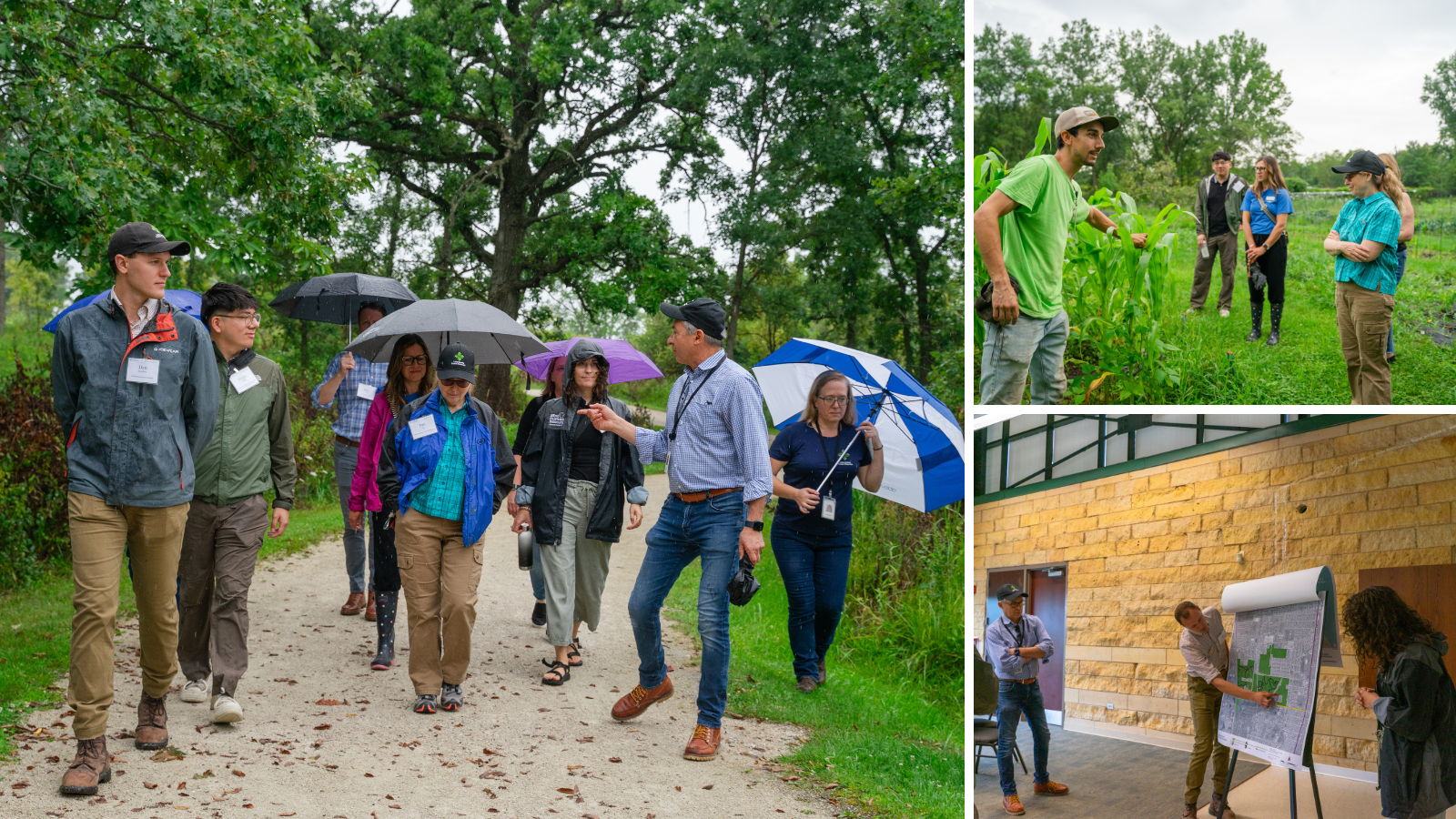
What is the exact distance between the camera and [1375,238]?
341 cm

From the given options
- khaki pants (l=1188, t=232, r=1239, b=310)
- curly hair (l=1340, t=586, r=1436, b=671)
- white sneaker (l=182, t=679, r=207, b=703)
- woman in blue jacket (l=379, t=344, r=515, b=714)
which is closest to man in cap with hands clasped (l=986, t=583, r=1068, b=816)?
curly hair (l=1340, t=586, r=1436, b=671)

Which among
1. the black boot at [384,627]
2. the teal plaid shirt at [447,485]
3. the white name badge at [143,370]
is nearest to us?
the white name badge at [143,370]

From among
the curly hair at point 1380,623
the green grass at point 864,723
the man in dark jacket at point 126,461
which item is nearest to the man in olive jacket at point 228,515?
the man in dark jacket at point 126,461

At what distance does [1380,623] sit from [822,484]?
360 cm

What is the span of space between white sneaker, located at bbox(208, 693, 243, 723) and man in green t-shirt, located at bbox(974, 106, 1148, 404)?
3.45 meters

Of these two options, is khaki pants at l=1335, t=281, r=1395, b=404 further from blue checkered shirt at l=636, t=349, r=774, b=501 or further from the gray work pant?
the gray work pant

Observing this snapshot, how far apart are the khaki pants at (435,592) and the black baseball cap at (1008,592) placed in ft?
10.1

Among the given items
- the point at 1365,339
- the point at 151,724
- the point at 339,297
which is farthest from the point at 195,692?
the point at 1365,339

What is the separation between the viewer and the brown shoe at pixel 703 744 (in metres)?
4.42

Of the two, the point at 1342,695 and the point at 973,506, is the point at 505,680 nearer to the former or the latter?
the point at 973,506

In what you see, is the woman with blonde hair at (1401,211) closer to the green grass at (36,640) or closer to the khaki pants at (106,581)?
the khaki pants at (106,581)

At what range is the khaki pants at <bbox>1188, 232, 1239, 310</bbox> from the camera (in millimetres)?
3676

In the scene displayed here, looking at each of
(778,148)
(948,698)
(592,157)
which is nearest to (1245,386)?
(948,698)

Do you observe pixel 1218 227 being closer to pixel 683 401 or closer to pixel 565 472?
pixel 683 401
